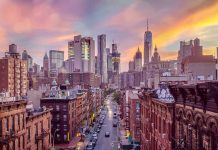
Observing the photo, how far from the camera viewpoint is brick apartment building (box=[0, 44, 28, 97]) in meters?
164

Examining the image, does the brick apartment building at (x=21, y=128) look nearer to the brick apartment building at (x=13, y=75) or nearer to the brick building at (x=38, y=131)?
the brick building at (x=38, y=131)

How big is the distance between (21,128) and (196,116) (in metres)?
30.5

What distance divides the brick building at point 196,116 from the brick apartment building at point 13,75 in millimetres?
135107

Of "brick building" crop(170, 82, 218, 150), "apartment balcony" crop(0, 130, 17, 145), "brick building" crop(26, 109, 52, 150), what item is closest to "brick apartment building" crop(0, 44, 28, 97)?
"brick building" crop(26, 109, 52, 150)

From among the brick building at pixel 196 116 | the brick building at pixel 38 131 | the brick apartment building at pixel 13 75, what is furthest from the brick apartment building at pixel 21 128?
the brick apartment building at pixel 13 75

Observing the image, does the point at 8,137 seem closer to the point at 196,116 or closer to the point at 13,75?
the point at 196,116

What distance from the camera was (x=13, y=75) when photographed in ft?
565

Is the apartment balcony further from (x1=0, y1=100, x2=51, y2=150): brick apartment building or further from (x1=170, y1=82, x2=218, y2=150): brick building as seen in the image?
(x1=170, y1=82, x2=218, y2=150): brick building

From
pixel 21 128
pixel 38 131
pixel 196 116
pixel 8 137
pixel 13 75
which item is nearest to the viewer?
pixel 196 116

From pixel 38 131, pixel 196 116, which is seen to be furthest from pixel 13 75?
pixel 196 116

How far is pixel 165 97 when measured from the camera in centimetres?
4119

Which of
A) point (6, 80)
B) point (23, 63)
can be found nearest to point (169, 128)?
point (6, 80)

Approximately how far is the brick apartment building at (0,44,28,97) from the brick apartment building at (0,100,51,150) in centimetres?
9986

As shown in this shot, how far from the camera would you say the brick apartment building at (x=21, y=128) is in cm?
4209
